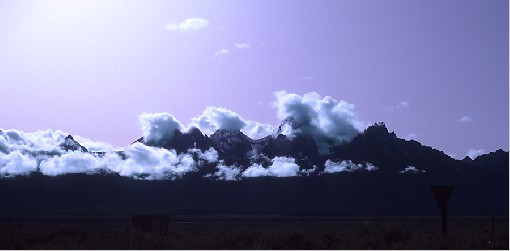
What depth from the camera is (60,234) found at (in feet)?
126

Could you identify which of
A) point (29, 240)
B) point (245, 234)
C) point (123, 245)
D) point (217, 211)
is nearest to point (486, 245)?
point (245, 234)

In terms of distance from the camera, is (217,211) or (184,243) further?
(217,211)

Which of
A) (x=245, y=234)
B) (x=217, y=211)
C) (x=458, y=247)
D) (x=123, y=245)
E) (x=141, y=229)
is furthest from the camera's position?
(x=217, y=211)

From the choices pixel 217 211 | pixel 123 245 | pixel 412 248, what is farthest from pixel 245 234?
pixel 217 211

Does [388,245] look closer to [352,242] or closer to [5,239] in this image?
[352,242]

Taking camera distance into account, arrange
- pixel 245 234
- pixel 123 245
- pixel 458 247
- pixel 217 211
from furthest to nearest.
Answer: pixel 217 211 < pixel 245 234 < pixel 123 245 < pixel 458 247

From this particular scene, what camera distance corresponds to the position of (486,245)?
92.2ft

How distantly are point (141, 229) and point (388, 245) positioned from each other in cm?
1423

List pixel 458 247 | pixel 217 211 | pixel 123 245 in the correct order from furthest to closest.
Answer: pixel 217 211 < pixel 123 245 < pixel 458 247

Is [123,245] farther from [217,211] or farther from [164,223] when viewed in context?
[217,211]

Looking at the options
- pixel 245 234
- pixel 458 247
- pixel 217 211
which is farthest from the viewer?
pixel 217 211

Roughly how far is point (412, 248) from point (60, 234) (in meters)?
21.0

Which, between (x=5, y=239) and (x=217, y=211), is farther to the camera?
(x=217, y=211)

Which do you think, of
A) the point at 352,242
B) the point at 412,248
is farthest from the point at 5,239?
the point at 412,248
